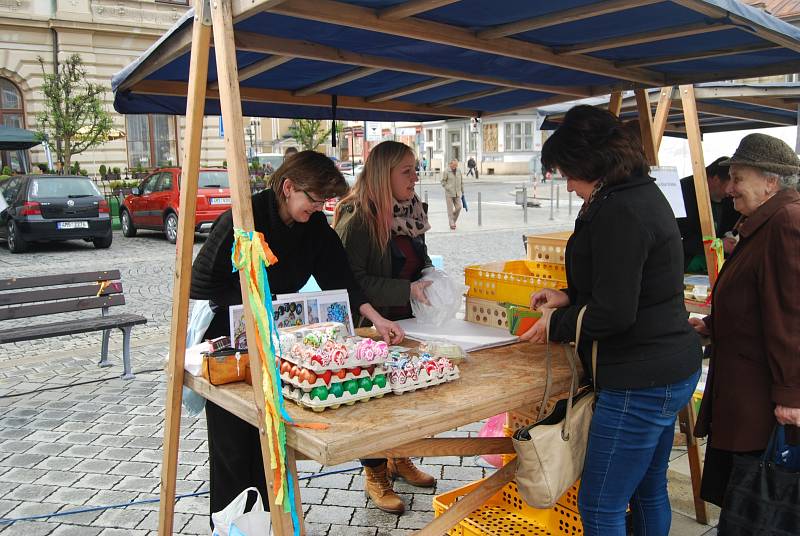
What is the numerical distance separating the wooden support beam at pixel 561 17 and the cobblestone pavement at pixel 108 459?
7.78 feet

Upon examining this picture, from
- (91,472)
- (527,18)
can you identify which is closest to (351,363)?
(527,18)

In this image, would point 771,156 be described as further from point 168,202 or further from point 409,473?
point 168,202

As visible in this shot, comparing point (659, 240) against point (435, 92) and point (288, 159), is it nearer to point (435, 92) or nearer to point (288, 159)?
point (288, 159)

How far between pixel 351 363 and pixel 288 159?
3.42 ft

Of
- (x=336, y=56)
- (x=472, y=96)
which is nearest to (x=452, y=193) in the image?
(x=472, y=96)

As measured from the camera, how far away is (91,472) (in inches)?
160

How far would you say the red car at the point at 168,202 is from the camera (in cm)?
1430

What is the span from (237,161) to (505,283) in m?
1.59

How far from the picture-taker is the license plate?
1399 cm

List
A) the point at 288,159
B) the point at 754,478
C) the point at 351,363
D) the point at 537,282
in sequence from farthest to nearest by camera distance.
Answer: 1. the point at 537,282
2. the point at 288,159
3. the point at 754,478
4. the point at 351,363

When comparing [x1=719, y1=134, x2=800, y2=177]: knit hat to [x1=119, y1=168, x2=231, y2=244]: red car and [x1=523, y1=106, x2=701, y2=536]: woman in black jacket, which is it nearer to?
[x1=523, y1=106, x2=701, y2=536]: woman in black jacket

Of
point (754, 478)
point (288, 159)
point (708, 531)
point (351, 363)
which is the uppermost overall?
point (288, 159)

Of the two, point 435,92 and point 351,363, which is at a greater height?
point 435,92

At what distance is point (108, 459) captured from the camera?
4.24 m
